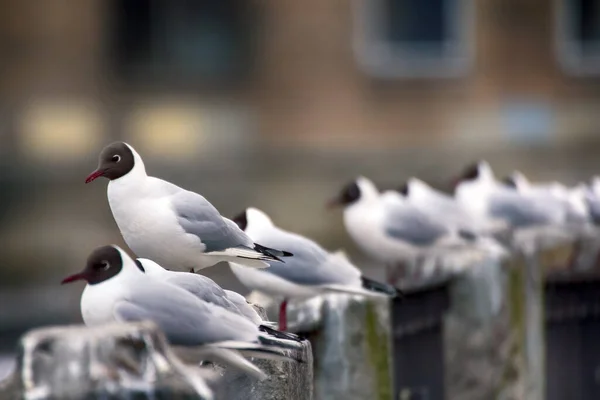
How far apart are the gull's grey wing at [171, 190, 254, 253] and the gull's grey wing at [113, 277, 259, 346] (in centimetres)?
78

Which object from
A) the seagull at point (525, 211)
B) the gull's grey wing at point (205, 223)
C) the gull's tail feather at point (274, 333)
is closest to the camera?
the gull's tail feather at point (274, 333)

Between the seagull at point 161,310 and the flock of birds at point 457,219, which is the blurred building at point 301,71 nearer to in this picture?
the flock of birds at point 457,219

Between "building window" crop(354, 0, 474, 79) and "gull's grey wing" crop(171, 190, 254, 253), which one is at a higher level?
"building window" crop(354, 0, 474, 79)

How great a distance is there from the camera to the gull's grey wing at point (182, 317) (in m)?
2.74

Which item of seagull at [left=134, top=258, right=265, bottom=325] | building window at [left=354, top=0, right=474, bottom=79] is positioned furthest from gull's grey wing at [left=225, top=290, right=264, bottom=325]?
building window at [left=354, top=0, right=474, bottom=79]

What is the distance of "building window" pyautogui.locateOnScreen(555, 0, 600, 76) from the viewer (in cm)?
1725

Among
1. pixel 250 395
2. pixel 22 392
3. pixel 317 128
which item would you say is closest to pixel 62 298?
pixel 317 128

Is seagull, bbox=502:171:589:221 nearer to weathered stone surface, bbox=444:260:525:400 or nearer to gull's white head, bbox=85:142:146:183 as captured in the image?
weathered stone surface, bbox=444:260:525:400

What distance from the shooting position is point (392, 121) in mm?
16438

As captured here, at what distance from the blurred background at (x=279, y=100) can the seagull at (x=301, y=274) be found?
380 inches

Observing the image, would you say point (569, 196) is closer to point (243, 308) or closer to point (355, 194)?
point (355, 194)

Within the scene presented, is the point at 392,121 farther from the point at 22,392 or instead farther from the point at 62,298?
the point at 22,392

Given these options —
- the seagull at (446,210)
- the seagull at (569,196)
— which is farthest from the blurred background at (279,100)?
the seagull at (446,210)

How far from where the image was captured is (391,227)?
675 centimetres
